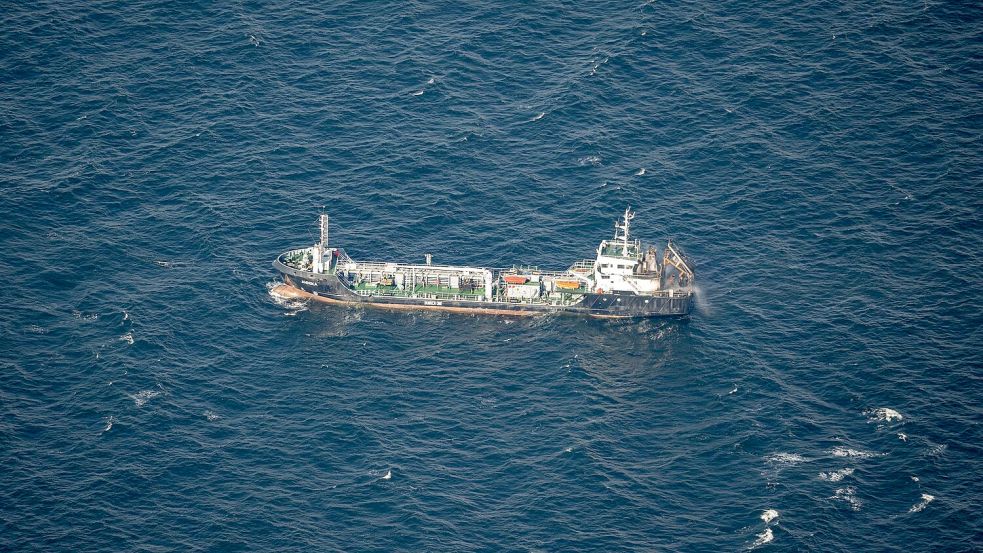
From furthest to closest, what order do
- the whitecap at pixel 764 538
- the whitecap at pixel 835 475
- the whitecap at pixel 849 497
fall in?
the whitecap at pixel 835 475, the whitecap at pixel 849 497, the whitecap at pixel 764 538

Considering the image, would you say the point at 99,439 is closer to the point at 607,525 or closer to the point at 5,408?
the point at 5,408

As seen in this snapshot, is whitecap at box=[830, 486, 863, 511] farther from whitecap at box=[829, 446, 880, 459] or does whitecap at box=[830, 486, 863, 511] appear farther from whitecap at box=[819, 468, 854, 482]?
whitecap at box=[829, 446, 880, 459]

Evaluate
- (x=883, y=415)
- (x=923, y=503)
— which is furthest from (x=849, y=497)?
(x=883, y=415)

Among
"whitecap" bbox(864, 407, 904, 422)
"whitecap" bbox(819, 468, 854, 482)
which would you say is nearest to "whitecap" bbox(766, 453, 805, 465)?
"whitecap" bbox(819, 468, 854, 482)

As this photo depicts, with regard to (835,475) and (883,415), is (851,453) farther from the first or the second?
(883,415)

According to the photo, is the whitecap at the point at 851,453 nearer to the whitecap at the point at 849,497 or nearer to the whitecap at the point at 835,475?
the whitecap at the point at 835,475

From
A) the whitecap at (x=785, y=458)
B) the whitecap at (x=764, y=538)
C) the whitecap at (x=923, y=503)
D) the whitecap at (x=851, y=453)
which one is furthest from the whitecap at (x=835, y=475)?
the whitecap at (x=764, y=538)
